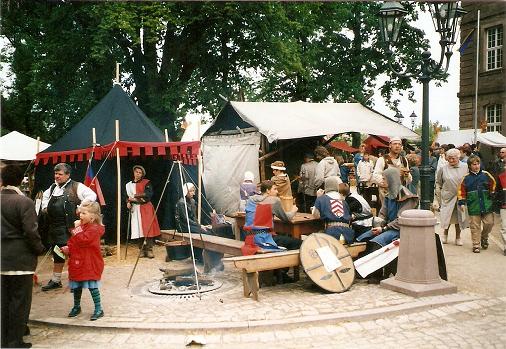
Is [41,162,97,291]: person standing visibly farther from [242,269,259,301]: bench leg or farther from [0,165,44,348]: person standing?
[242,269,259,301]: bench leg

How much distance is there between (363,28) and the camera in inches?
1044

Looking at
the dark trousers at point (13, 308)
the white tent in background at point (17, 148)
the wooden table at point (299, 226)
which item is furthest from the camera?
the white tent in background at point (17, 148)

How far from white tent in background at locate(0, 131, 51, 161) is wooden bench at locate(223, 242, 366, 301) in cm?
988

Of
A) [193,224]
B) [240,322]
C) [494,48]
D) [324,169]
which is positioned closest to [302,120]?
[324,169]

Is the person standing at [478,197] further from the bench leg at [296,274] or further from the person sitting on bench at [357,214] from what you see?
the bench leg at [296,274]

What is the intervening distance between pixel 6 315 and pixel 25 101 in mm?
20641

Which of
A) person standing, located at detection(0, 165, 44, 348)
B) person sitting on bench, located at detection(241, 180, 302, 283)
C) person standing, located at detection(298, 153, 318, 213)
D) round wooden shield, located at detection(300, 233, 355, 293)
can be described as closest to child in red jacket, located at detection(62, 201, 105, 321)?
person standing, located at detection(0, 165, 44, 348)

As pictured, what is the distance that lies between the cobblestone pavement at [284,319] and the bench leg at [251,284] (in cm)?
13

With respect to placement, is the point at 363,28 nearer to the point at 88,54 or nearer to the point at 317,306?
the point at 88,54

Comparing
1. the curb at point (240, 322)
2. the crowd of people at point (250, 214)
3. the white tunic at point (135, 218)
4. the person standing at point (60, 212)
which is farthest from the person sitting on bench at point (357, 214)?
the white tunic at point (135, 218)

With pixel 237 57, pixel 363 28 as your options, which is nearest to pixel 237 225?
pixel 237 57

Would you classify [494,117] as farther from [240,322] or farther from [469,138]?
[240,322]

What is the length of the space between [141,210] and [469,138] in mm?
13653

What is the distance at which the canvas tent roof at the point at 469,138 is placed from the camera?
16.1 m
